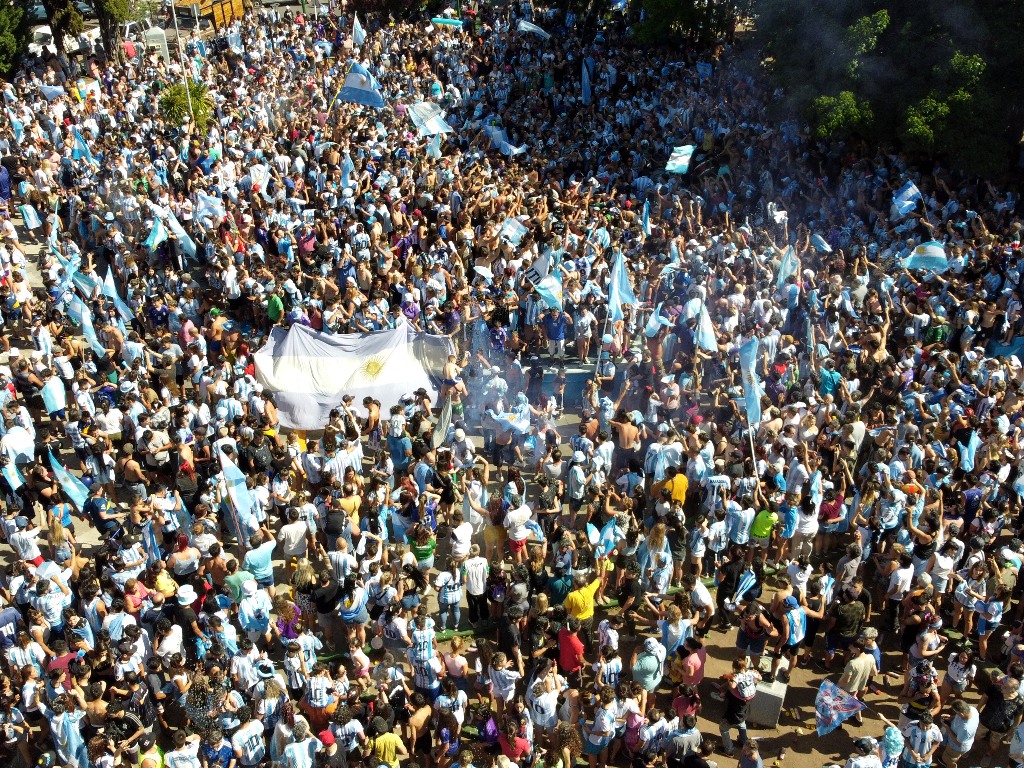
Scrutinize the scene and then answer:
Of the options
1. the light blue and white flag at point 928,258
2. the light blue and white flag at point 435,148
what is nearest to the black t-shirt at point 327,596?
the light blue and white flag at point 928,258

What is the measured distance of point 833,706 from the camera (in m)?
8.77

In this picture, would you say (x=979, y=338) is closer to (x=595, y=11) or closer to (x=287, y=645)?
(x=287, y=645)

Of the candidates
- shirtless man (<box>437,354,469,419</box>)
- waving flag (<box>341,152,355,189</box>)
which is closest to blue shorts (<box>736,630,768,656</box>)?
shirtless man (<box>437,354,469,419</box>)

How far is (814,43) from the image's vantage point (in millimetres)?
21953

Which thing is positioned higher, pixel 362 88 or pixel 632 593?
pixel 362 88

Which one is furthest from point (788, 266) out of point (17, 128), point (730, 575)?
point (17, 128)

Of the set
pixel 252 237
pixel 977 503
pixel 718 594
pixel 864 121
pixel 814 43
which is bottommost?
pixel 718 594

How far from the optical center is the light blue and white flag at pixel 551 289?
47.6 feet

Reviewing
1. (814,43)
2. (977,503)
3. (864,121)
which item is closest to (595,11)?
(814,43)

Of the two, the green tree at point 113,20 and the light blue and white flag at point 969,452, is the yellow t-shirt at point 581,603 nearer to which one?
the light blue and white flag at point 969,452

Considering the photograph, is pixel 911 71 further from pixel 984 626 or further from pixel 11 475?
pixel 11 475

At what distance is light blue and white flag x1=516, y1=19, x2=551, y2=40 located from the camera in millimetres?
→ 28141

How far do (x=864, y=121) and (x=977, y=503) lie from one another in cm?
1228

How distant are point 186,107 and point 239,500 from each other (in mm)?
15047
